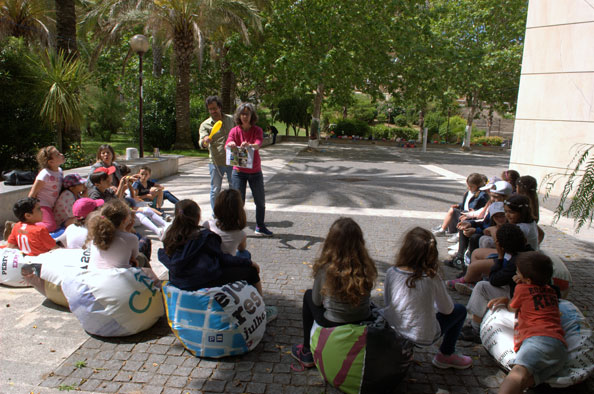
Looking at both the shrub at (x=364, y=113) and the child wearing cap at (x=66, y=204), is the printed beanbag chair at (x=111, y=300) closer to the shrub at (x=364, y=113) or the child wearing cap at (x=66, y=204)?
the child wearing cap at (x=66, y=204)

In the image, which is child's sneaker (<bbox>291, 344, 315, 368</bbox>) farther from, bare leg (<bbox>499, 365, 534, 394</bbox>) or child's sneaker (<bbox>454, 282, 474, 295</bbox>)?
child's sneaker (<bbox>454, 282, 474, 295</bbox>)

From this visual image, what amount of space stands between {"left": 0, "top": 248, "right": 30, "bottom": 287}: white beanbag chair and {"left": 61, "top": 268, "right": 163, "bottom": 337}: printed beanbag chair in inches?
40.8

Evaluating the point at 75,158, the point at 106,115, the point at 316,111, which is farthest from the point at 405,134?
the point at 75,158

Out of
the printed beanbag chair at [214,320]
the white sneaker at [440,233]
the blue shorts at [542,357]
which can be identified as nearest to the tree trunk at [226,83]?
the white sneaker at [440,233]

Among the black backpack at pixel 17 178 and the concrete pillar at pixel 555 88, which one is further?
the concrete pillar at pixel 555 88

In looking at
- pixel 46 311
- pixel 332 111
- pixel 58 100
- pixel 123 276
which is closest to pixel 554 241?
pixel 123 276

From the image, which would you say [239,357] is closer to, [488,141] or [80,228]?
[80,228]

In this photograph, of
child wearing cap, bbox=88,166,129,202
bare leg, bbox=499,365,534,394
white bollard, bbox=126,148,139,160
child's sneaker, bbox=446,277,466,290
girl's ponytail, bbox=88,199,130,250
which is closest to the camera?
bare leg, bbox=499,365,534,394

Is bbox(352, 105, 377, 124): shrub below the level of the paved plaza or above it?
above

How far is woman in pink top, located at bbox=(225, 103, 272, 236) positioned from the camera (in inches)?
246

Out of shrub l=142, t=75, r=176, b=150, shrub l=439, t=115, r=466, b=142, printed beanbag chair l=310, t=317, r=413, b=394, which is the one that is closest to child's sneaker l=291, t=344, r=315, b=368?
printed beanbag chair l=310, t=317, r=413, b=394

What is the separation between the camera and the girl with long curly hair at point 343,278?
8.91ft

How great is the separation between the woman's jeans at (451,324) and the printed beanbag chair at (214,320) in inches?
53.9

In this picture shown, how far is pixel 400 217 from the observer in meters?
8.00
